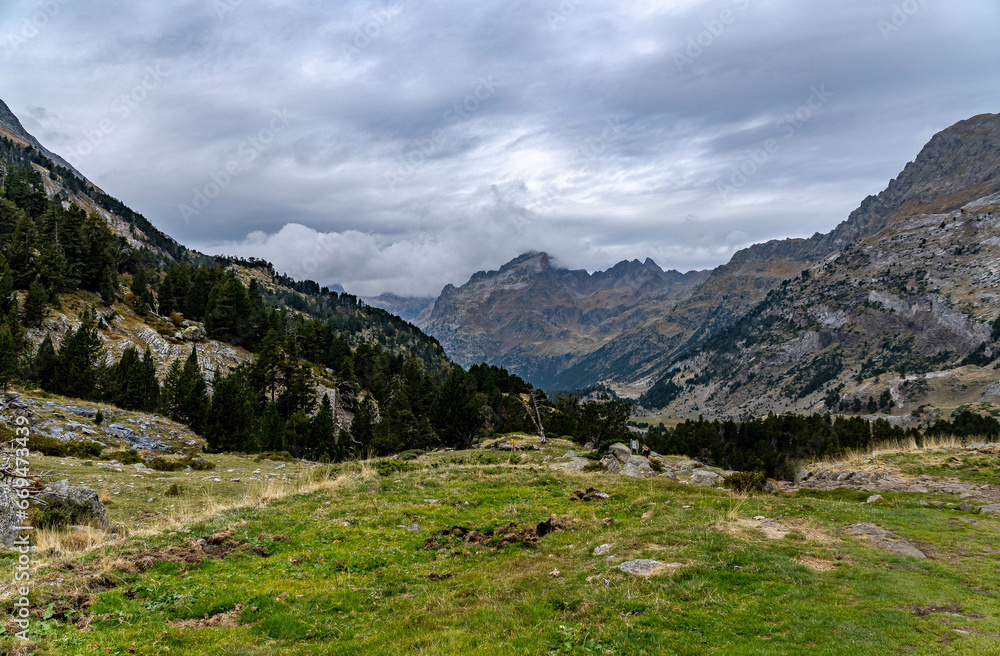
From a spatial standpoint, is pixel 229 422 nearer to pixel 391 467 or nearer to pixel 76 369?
pixel 76 369

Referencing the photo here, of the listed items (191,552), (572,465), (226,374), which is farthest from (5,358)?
(572,465)

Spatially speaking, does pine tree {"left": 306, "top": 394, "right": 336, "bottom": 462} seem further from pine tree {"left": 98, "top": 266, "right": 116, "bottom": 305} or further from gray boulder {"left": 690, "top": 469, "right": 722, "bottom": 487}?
pine tree {"left": 98, "top": 266, "right": 116, "bottom": 305}

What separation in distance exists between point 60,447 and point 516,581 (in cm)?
3954

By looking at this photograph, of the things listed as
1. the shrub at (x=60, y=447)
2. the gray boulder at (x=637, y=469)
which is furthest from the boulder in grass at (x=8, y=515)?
the gray boulder at (x=637, y=469)

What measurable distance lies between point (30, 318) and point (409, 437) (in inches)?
2288

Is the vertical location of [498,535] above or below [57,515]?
below

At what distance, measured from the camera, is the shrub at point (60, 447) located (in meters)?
34.8

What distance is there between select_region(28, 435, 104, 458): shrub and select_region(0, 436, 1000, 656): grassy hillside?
1757 cm

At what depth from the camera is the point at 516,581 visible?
1380cm

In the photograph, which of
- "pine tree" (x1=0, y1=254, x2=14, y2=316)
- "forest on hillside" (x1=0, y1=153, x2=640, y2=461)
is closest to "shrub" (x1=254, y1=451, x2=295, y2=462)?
"forest on hillside" (x1=0, y1=153, x2=640, y2=461)

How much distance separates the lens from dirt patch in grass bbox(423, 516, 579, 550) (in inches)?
717

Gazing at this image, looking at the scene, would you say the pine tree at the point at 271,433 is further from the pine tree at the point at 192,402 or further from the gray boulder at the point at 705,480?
the gray boulder at the point at 705,480

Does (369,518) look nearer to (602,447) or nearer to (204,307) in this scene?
(602,447)

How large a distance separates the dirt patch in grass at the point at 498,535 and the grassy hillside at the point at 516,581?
0.11 m
